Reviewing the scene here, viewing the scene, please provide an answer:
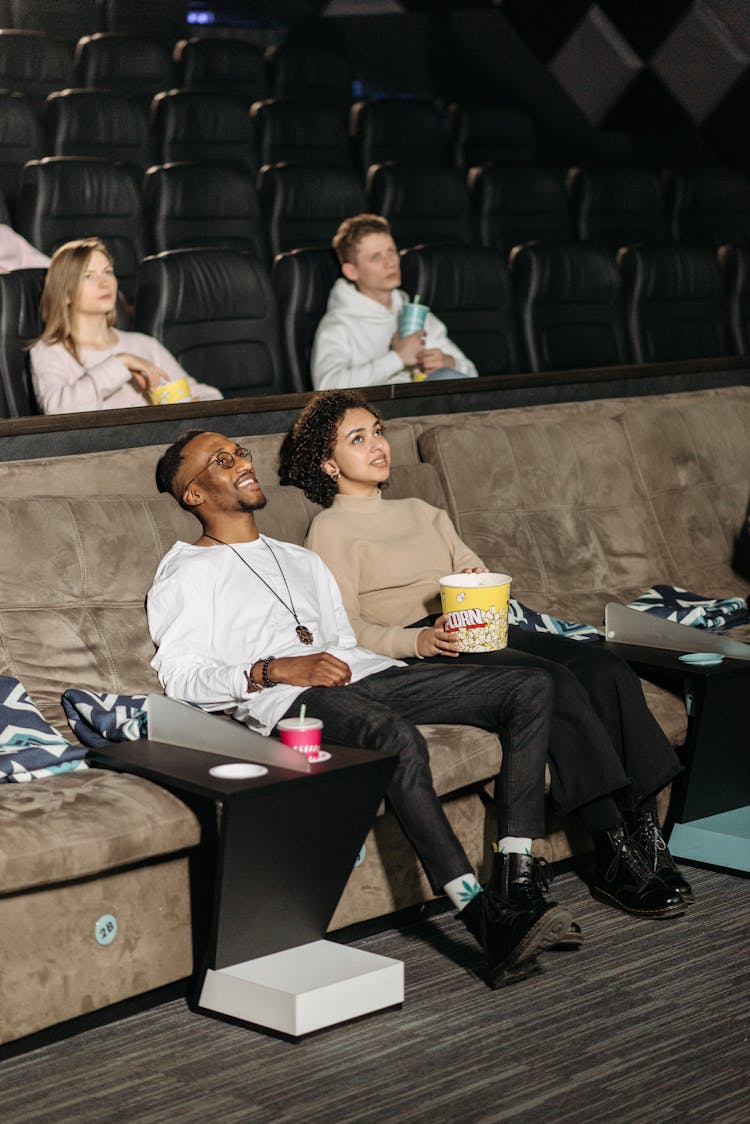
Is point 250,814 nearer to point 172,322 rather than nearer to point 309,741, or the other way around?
point 309,741

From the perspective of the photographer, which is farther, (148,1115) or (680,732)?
(680,732)

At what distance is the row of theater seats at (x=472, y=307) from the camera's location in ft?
13.5

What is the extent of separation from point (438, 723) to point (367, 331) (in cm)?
183

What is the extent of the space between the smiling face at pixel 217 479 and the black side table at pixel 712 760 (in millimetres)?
800

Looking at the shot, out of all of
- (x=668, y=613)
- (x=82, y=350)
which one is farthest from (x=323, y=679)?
(x=82, y=350)

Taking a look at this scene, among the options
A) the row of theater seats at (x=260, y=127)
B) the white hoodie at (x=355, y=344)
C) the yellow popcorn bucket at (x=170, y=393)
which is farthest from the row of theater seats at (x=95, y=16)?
the yellow popcorn bucket at (x=170, y=393)

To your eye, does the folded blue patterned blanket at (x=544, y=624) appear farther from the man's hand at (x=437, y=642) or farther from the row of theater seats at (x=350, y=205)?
the row of theater seats at (x=350, y=205)

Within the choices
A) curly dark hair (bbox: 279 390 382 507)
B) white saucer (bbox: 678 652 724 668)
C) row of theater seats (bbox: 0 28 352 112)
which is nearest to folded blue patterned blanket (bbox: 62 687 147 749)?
curly dark hair (bbox: 279 390 382 507)

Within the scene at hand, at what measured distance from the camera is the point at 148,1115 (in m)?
1.94

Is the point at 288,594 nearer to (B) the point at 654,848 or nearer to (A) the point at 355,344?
(B) the point at 654,848

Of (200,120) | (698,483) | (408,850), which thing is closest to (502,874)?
(408,850)

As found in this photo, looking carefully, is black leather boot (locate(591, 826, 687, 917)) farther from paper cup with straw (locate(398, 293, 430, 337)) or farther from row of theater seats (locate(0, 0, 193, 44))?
row of theater seats (locate(0, 0, 193, 44))

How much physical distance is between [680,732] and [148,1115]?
4.52 ft

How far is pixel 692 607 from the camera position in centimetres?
346
